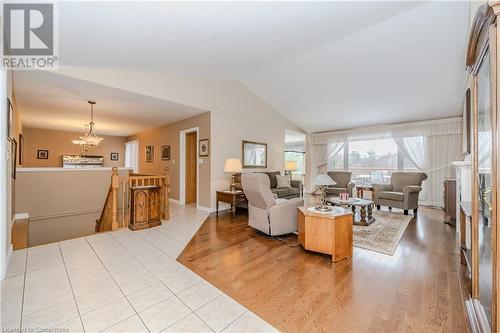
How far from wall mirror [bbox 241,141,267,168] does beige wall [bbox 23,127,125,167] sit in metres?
6.42

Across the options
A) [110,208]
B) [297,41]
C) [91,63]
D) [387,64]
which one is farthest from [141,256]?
[387,64]

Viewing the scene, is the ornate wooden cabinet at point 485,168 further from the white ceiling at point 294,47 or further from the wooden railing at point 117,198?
the wooden railing at point 117,198

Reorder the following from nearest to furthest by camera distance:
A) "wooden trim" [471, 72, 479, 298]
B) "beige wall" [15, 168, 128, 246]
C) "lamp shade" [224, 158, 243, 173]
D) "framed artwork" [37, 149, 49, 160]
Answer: "wooden trim" [471, 72, 479, 298], "beige wall" [15, 168, 128, 246], "lamp shade" [224, 158, 243, 173], "framed artwork" [37, 149, 49, 160]

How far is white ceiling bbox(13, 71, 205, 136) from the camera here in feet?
11.4

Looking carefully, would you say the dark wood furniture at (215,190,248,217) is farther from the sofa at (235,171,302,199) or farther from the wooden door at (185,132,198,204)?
the wooden door at (185,132,198,204)

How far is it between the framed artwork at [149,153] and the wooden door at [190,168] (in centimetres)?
179

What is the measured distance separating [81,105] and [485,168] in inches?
246

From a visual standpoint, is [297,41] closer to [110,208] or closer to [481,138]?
[481,138]

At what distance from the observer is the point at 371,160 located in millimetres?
6902

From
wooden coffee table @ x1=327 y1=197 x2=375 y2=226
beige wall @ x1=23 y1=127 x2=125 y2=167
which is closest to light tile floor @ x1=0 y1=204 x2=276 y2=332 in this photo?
wooden coffee table @ x1=327 y1=197 x2=375 y2=226

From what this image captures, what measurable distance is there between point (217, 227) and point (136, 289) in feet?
6.47

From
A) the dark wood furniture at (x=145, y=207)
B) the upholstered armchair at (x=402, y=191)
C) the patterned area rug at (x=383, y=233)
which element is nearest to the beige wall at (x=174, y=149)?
the dark wood furniture at (x=145, y=207)

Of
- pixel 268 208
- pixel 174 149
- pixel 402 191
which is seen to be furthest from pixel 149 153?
pixel 402 191

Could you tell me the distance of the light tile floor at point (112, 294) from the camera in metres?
1.49
